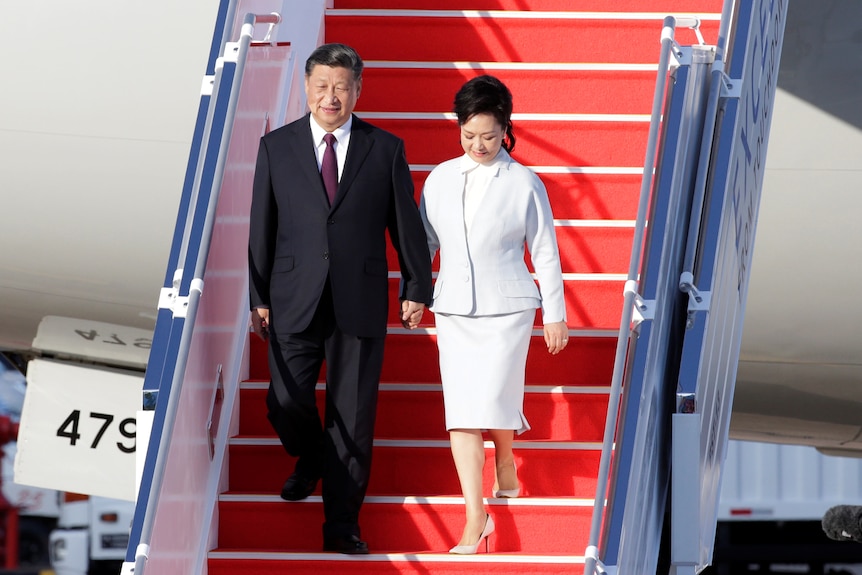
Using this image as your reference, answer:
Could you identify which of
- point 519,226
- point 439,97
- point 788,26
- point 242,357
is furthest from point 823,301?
point 242,357

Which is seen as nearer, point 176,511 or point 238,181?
point 176,511

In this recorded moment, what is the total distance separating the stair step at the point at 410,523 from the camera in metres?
3.44

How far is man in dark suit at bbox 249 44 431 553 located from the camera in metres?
3.28

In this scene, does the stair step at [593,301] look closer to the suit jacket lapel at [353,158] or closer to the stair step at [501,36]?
the suit jacket lapel at [353,158]

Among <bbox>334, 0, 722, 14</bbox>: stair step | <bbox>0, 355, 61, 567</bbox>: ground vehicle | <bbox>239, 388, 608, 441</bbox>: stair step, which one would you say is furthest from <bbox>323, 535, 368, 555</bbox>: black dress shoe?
<bbox>0, 355, 61, 567</bbox>: ground vehicle

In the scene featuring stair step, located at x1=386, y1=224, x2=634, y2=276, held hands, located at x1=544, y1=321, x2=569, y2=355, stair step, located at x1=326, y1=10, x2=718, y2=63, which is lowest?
held hands, located at x1=544, y1=321, x2=569, y2=355

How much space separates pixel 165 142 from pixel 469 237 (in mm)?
1494

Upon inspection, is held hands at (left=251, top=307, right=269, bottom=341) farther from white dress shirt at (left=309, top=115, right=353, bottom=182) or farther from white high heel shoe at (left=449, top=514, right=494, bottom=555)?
white high heel shoe at (left=449, top=514, right=494, bottom=555)

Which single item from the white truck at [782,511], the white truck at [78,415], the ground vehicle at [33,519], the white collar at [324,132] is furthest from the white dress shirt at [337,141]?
the ground vehicle at [33,519]

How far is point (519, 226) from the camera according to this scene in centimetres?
334

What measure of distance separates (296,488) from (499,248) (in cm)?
86

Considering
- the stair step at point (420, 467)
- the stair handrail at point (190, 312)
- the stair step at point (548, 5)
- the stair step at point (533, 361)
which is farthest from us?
the stair step at point (548, 5)

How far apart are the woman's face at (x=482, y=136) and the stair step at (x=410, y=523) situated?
3.07ft

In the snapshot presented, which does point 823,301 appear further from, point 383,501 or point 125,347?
point 125,347
